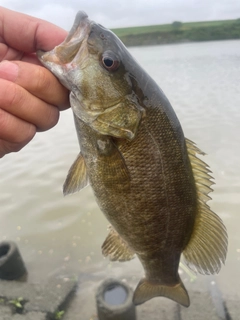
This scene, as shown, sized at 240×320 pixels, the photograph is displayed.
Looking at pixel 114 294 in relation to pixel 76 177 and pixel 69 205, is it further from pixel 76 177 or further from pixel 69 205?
pixel 69 205

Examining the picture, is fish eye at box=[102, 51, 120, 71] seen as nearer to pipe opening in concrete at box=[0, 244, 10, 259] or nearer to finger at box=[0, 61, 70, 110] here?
finger at box=[0, 61, 70, 110]

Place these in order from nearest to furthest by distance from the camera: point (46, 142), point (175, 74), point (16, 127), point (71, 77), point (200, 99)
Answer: point (71, 77) < point (16, 127) < point (46, 142) < point (200, 99) < point (175, 74)

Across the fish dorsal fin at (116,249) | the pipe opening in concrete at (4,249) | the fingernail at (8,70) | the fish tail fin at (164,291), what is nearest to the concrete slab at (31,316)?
the pipe opening in concrete at (4,249)

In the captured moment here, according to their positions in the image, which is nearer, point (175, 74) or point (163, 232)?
point (163, 232)

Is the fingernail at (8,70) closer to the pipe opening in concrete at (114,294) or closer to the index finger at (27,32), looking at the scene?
the index finger at (27,32)

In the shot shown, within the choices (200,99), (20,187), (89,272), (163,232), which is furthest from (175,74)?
(163,232)

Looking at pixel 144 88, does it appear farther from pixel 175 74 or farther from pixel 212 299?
pixel 175 74

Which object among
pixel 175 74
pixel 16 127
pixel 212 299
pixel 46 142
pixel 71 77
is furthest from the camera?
pixel 175 74

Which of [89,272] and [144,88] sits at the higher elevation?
[144,88]
